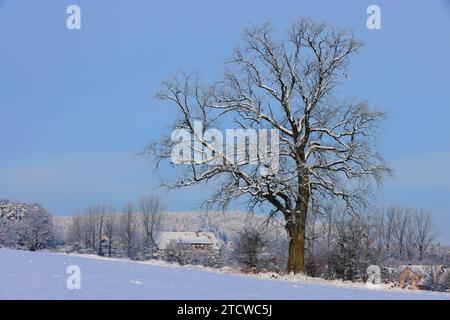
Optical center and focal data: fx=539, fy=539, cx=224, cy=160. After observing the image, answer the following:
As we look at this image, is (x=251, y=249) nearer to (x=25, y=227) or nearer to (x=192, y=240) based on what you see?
(x=25, y=227)

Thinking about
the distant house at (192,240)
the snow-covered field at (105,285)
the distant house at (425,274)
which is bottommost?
the distant house at (425,274)

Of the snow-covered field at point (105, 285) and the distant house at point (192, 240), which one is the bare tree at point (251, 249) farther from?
the distant house at point (192, 240)

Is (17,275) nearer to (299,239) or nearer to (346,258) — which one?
(299,239)

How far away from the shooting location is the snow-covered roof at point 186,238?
65.2 m

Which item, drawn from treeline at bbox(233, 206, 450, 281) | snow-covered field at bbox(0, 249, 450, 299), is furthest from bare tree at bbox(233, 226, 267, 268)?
snow-covered field at bbox(0, 249, 450, 299)

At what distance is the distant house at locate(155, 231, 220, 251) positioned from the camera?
6531 cm

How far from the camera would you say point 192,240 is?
6925 centimetres

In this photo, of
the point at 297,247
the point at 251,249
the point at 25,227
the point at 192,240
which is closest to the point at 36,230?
the point at 25,227

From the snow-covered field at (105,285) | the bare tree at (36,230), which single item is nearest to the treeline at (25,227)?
the bare tree at (36,230)

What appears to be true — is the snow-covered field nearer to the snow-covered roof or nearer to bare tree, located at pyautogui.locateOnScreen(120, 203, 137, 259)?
bare tree, located at pyautogui.locateOnScreen(120, 203, 137, 259)

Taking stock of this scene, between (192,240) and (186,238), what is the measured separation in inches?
34.1

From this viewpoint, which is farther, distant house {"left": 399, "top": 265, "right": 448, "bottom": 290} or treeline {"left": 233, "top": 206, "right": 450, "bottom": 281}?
distant house {"left": 399, "top": 265, "right": 448, "bottom": 290}

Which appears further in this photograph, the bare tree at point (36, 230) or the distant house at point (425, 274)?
the distant house at point (425, 274)
